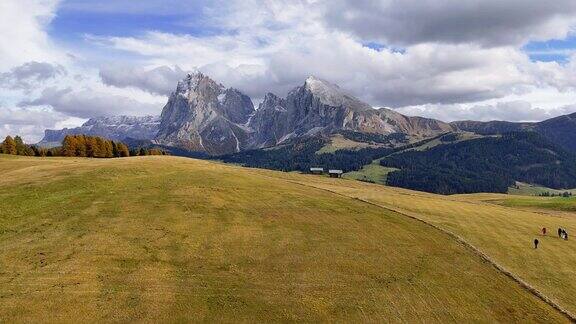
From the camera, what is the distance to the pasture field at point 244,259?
46.6m

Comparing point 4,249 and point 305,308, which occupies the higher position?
point 4,249

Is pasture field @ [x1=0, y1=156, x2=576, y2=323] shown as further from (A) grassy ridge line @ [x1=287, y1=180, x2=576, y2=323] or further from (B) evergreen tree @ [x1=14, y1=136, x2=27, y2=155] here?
(B) evergreen tree @ [x1=14, y1=136, x2=27, y2=155]

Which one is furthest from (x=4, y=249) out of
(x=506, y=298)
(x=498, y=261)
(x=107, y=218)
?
(x=498, y=261)

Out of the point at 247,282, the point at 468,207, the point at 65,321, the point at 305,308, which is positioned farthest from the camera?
the point at 468,207

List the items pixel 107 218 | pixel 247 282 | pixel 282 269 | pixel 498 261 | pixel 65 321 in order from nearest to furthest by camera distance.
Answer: pixel 65 321 < pixel 247 282 < pixel 282 269 < pixel 498 261 < pixel 107 218

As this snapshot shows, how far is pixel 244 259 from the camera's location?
5703cm

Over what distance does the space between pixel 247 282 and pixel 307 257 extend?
9.84m

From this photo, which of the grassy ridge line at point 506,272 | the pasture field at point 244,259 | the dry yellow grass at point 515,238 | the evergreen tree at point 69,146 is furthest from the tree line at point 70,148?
the grassy ridge line at point 506,272

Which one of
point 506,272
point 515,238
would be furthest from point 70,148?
point 506,272

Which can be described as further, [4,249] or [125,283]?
[4,249]

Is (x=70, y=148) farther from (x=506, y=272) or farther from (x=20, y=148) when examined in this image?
(x=506, y=272)

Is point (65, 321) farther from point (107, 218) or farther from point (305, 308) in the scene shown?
point (107, 218)

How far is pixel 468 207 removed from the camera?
10175 centimetres

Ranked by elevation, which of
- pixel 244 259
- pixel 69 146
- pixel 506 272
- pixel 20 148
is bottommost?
pixel 506 272
